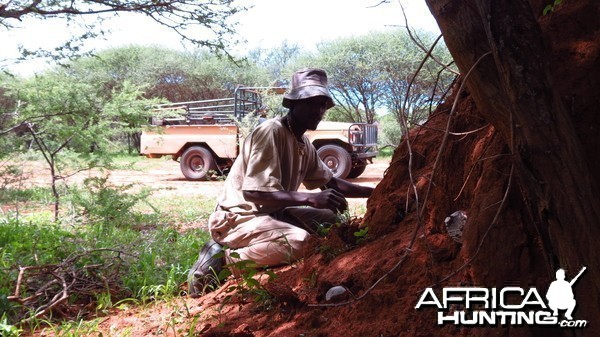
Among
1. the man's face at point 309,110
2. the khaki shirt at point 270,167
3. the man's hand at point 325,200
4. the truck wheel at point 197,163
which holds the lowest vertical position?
the truck wheel at point 197,163

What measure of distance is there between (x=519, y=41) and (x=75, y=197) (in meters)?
6.53

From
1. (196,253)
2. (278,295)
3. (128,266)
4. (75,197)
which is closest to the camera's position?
(278,295)

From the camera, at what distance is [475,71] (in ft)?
5.02

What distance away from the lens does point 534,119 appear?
4.72 ft

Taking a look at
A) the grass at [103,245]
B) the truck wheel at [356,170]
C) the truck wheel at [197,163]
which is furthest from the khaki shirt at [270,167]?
the truck wheel at [197,163]

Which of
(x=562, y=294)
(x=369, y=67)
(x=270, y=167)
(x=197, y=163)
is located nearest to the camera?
(x=562, y=294)

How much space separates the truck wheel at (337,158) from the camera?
44.7 ft

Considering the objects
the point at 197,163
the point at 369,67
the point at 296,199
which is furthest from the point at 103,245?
the point at 369,67

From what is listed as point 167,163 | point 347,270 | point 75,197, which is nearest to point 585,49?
point 347,270

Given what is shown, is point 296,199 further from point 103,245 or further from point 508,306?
point 103,245

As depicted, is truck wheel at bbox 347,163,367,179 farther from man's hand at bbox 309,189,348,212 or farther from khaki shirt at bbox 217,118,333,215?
man's hand at bbox 309,189,348,212

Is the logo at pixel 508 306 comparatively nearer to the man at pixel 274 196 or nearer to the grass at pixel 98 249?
the man at pixel 274 196

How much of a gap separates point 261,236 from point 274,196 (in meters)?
0.29

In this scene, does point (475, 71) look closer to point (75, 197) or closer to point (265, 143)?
point (265, 143)
